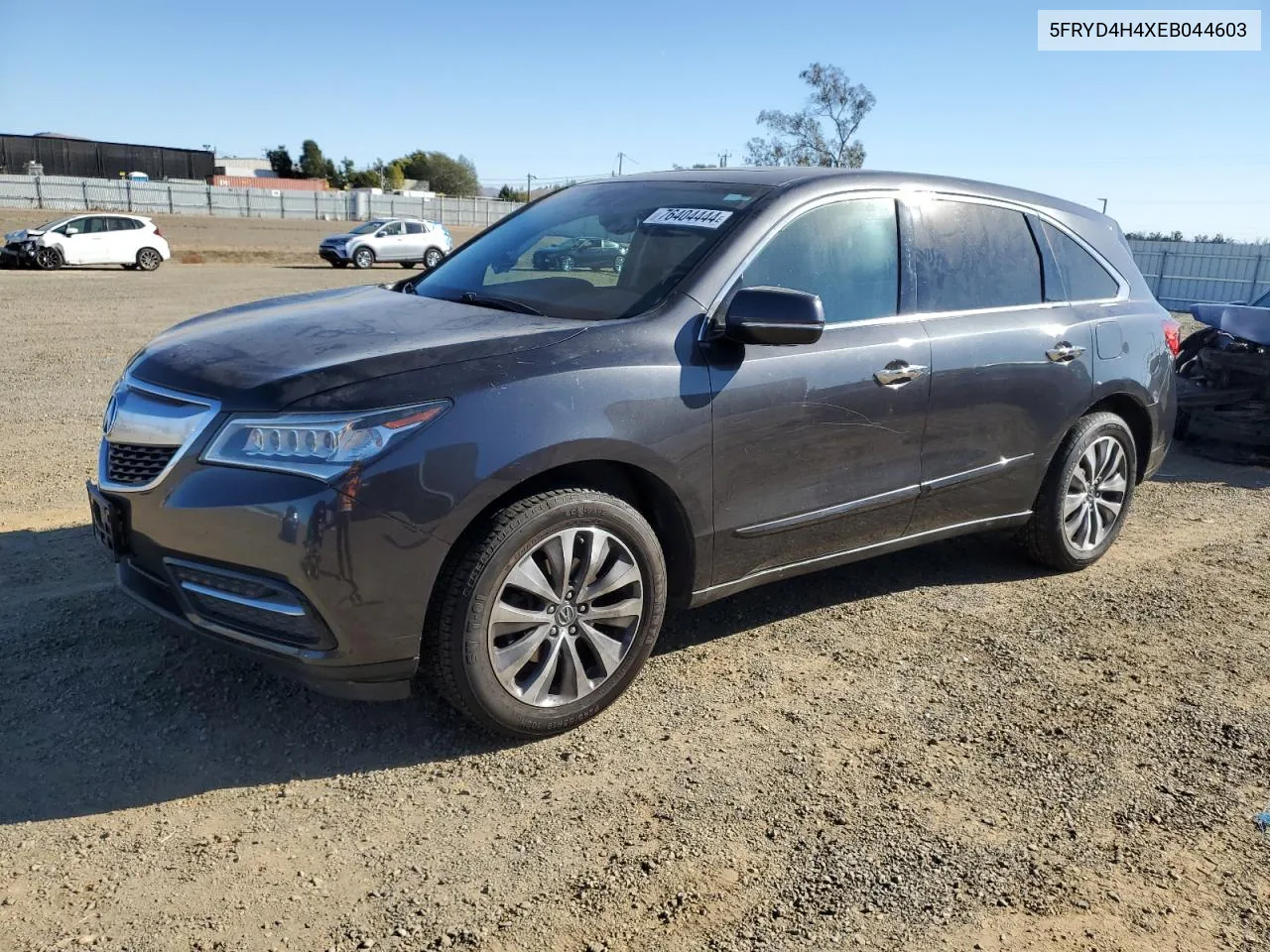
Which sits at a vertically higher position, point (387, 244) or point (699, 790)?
point (387, 244)

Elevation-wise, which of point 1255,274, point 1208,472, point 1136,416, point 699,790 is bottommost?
point 699,790

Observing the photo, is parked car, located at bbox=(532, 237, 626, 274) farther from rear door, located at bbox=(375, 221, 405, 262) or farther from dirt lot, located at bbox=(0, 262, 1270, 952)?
rear door, located at bbox=(375, 221, 405, 262)

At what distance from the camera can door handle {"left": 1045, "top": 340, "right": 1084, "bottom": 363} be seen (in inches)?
186

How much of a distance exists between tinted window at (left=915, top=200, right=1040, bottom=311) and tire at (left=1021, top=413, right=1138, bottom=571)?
29.5 inches

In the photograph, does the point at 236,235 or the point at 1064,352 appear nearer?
the point at 1064,352

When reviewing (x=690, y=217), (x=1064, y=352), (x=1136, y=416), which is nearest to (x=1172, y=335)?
(x=1136, y=416)

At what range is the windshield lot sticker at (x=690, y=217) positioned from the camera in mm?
3933

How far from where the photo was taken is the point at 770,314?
350 cm

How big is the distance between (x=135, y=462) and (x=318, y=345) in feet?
2.15

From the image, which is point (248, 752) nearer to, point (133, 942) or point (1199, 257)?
point (133, 942)

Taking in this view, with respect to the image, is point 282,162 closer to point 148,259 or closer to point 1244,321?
point 148,259

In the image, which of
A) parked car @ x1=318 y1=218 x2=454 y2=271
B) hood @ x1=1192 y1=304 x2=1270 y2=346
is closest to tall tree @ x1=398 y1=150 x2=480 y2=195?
parked car @ x1=318 y1=218 x2=454 y2=271

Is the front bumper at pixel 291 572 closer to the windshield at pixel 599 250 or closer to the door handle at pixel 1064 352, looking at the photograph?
the windshield at pixel 599 250

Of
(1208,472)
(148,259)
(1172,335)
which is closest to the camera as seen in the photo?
(1172,335)
